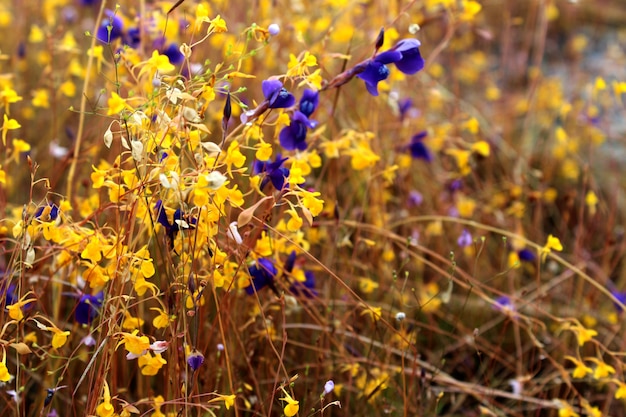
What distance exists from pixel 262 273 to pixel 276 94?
1.07 ft

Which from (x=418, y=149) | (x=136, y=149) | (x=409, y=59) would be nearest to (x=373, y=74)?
(x=409, y=59)

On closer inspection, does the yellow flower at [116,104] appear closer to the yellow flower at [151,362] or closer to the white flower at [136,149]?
the white flower at [136,149]

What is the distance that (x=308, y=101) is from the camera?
4.12ft

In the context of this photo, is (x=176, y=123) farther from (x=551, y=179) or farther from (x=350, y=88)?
(x=551, y=179)

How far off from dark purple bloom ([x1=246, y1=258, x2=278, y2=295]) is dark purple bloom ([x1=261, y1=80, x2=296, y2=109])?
0.90 ft

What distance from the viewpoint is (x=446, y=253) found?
2.15m

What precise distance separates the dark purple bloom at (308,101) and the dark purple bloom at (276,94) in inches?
4.1

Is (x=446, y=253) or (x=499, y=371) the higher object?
(x=446, y=253)

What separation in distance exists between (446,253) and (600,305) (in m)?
0.49

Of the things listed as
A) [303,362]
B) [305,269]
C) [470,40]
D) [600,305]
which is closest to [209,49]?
[305,269]

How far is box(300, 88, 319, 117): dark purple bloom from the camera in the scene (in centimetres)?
125

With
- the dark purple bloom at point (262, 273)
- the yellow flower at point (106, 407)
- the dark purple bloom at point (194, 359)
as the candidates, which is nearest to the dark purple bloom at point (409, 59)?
the dark purple bloom at point (262, 273)

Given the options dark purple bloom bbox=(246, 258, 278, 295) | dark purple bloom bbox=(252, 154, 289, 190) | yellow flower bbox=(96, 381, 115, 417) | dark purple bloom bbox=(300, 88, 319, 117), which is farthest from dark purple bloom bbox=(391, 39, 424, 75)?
yellow flower bbox=(96, 381, 115, 417)

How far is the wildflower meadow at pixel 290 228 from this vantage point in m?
1.07
